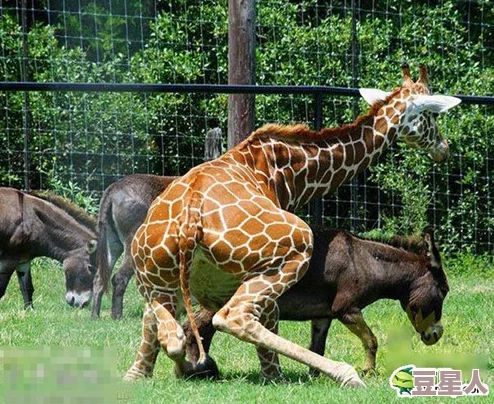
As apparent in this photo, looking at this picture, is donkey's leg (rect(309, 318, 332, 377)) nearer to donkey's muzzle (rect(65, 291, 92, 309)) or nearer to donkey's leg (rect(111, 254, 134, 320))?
donkey's leg (rect(111, 254, 134, 320))

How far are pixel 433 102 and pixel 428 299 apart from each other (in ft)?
5.16

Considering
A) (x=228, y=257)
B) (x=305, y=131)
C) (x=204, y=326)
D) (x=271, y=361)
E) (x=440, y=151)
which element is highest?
(x=305, y=131)

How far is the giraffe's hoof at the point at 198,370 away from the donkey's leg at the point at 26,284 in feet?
12.9

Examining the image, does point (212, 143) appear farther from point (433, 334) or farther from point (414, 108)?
point (433, 334)

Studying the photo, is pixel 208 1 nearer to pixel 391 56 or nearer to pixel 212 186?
pixel 391 56

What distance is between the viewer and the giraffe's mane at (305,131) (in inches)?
381

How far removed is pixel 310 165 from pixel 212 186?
1.14 meters

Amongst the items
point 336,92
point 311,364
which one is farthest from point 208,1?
point 311,364

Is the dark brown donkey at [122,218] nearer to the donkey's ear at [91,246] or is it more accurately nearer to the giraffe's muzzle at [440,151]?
the donkey's ear at [91,246]

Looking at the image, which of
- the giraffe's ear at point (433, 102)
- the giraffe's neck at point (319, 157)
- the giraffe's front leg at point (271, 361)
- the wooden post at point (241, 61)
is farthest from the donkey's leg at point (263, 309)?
the wooden post at point (241, 61)

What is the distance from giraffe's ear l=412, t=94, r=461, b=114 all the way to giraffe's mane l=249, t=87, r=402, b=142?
0.59 ft

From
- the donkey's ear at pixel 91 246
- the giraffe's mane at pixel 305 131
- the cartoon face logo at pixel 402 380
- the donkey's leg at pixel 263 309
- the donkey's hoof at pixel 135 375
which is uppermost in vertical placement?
the giraffe's mane at pixel 305 131

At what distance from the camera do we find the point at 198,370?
8.93 meters

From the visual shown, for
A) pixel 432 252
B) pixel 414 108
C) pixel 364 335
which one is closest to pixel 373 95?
pixel 414 108
